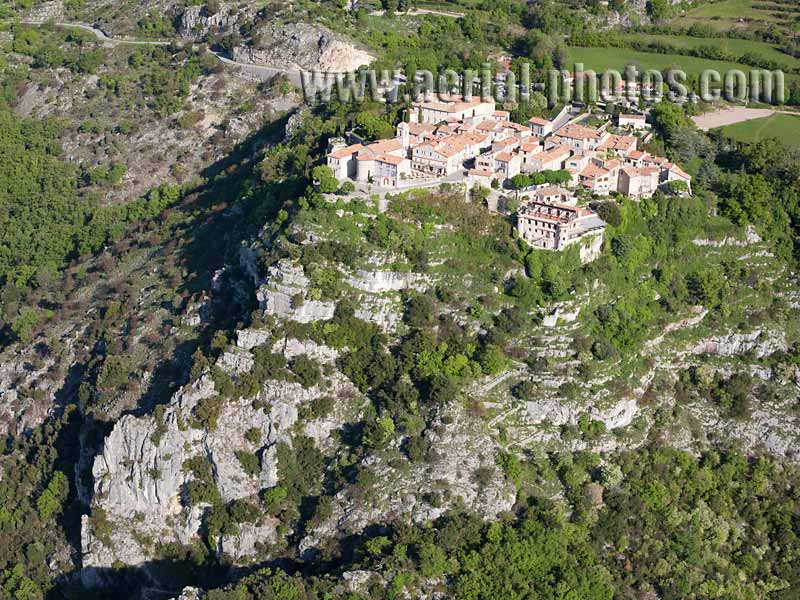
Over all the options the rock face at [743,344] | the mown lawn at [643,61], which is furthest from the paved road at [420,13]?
the rock face at [743,344]

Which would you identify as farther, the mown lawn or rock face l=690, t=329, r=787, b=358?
the mown lawn

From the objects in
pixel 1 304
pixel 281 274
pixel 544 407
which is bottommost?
pixel 1 304

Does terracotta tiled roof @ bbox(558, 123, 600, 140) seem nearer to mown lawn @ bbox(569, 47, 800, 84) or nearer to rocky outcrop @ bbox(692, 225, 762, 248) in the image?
rocky outcrop @ bbox(692, 225, 762, 248)

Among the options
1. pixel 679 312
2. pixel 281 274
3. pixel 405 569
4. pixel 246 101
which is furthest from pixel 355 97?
pixel 405 569

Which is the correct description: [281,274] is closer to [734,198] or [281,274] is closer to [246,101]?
[734,198]

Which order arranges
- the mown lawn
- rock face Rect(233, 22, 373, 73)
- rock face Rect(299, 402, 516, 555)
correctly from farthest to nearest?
rock face Rect(233, 22, 373, 73)
the mown lawn
rock face Rect(299, 402, 516, 555)

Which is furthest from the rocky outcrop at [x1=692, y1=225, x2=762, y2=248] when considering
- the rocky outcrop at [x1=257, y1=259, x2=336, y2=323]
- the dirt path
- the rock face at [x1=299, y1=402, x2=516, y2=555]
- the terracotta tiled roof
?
the rocky outcrop at [x1=257, y1=259, x2=336, y2=323]
